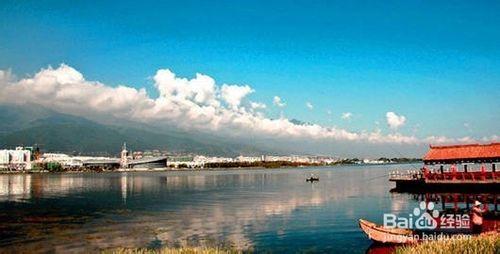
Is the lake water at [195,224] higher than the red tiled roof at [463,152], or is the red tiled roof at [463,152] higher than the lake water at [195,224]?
the red tiled roof at [463,152]

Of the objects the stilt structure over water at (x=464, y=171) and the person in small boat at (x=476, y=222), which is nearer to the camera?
the person in small boat at (x=476, y=222)

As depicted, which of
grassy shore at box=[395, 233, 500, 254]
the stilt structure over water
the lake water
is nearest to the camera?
grassy shore at box=[395, 233, 500, 254]

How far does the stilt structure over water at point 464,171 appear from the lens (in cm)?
6156

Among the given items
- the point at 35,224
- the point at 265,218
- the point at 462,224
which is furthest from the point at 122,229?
the point at 462,224

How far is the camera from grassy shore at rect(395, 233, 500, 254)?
2106 centimetres

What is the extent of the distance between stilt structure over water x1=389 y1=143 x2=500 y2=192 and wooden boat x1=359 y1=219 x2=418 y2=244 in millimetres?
36968

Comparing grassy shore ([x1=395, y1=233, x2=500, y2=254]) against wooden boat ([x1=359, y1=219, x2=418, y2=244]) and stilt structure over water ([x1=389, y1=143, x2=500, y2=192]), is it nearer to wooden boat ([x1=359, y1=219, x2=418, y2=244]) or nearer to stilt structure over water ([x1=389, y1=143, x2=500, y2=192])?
wooden boat ([x1=359, y1=219, x2=418, y2=244])

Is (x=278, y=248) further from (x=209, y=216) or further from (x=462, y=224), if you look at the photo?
(x=209, y=216)

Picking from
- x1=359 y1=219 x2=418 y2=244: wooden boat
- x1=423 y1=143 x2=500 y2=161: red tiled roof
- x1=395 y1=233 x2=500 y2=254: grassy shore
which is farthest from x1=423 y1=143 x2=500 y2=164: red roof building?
x1=395 y1=233 x2=500 y2=254: grassy shore

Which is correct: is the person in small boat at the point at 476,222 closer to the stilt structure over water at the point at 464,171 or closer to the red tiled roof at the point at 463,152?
the stilt structure over water at the point at 464,171

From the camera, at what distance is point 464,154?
2566 inches

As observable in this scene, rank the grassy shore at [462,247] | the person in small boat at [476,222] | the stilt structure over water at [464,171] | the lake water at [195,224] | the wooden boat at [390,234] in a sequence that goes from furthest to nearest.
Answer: the stilt structure over water at [464,171]
the lake water at [195,224]
the wooden boat at [390,234]
the person in small boat at [476,222]
the grassy shore at [462,247]

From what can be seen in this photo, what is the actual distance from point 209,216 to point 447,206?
2530cm

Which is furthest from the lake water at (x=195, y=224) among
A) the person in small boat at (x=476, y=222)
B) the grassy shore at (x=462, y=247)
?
the grassy shore at (x=462, y=247)
